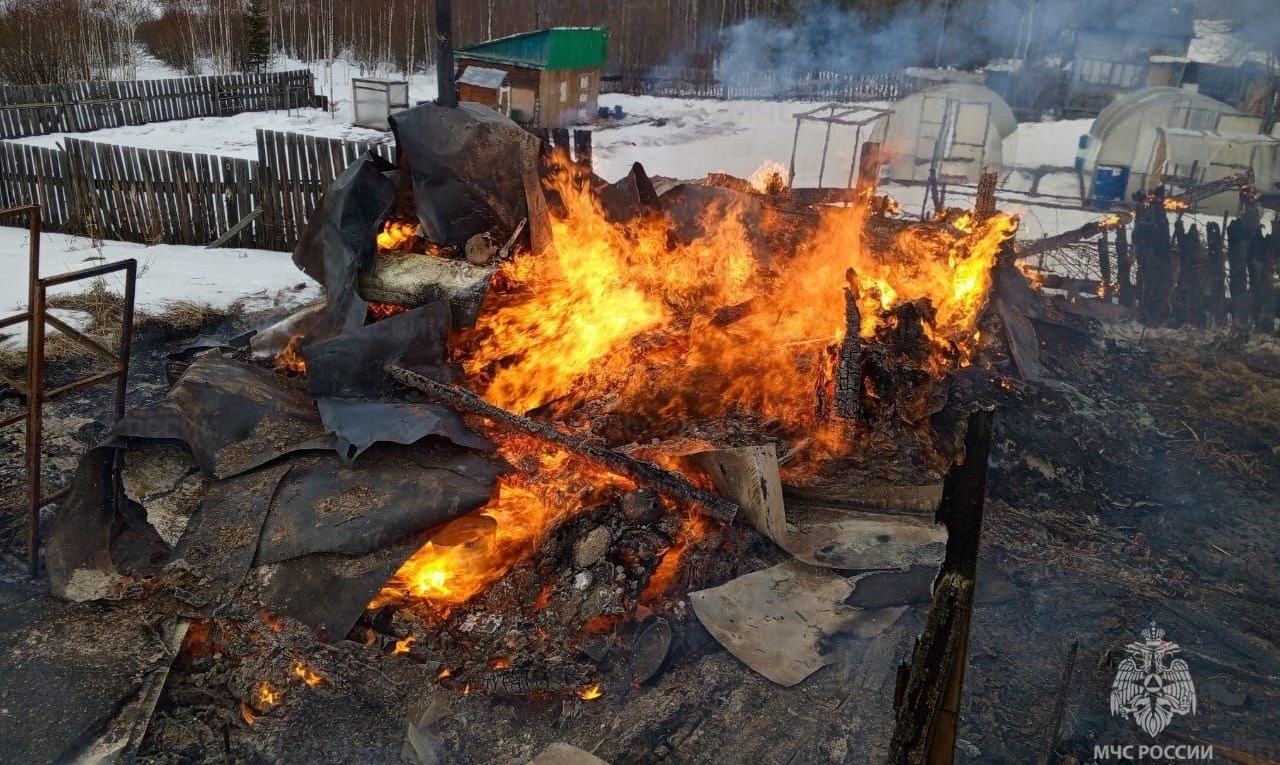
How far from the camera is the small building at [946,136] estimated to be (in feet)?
60.4

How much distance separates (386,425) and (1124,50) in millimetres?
29729

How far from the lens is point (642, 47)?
28578 mm

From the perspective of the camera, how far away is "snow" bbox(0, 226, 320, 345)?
9.16 m

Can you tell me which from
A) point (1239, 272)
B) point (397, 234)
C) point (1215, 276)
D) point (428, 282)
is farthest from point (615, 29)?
point (428, 282)

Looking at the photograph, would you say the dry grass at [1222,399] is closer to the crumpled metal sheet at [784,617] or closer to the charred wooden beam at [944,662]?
the crumpled metal sheet at [784,617]

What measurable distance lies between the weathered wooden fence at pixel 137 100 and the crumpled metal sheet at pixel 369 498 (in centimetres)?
1799

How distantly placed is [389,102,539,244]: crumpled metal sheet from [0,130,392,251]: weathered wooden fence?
4791 mm

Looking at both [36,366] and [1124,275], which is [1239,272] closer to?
[1124,275]

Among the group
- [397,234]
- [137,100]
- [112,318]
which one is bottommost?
[112,318]

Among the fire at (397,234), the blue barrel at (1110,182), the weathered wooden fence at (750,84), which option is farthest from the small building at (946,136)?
the fire at (397,234)

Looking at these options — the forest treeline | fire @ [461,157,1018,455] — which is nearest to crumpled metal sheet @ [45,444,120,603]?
fire @ [461,157,1018,455]

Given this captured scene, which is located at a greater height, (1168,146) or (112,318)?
(1168,146)

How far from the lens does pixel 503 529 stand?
505cm

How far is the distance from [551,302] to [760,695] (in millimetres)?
3882
